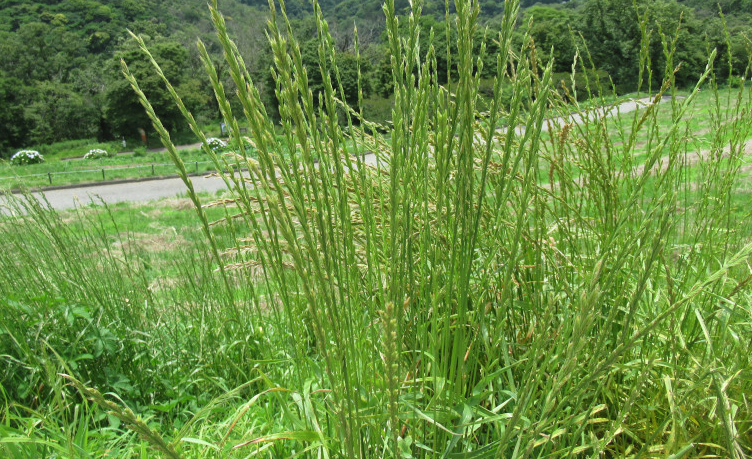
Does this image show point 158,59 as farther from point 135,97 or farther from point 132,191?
point 132,191

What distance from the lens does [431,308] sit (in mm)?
1847

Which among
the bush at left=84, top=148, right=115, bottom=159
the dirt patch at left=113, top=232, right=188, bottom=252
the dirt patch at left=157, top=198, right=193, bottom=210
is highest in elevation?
the dirt patch at left=113, top=232, right=188, bottom=252

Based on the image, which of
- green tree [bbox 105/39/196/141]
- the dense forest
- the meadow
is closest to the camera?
the meadow

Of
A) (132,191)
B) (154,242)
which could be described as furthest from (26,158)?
(154,242)

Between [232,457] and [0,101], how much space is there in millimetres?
44188

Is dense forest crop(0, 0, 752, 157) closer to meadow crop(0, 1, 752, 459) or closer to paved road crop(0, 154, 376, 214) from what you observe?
paved road crop(0, 154, 376, 214)

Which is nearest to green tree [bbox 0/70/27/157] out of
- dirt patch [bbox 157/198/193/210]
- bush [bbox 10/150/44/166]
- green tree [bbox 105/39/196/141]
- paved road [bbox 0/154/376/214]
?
green tree [bbox 105/39/196/141]

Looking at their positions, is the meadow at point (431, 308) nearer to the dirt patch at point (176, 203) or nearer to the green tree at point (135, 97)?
the dirt patch at point (176, 203)

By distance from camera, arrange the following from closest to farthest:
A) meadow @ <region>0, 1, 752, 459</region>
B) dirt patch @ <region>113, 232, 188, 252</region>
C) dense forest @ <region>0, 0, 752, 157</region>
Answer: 1. meadow @ <region>0, 1, 752, 459</region>
2. dirt patch @ <region>113, 232, 188, 252</region>
3. dense forest @ <region>0, 0, 752, 157</region>

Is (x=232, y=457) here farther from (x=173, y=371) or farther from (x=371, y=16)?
(x=371, y=16)

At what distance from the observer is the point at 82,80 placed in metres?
41.8

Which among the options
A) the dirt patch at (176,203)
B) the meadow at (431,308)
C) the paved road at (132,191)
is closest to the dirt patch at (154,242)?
the dirt patch at (176,203)

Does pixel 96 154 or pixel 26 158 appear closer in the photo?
pixel 26 158

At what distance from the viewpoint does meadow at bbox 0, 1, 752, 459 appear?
927mm
